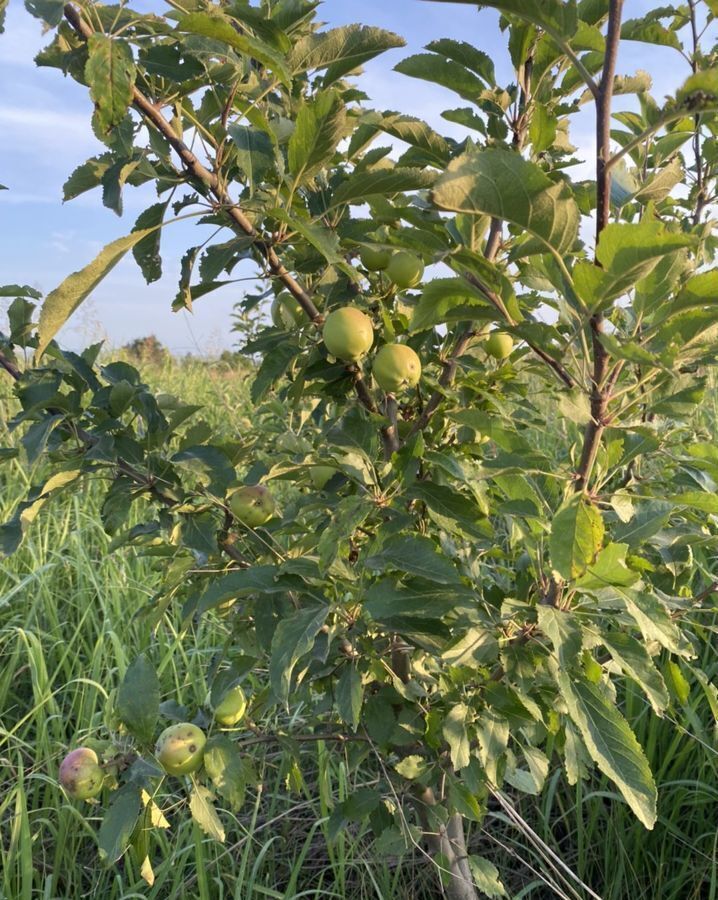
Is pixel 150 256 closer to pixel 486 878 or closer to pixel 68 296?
pixel 68 296

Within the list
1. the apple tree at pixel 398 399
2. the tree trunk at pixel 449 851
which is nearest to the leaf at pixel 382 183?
the apple tree at pixel 398 399

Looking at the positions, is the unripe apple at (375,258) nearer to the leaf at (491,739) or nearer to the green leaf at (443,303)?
the green leaf at (443,303)

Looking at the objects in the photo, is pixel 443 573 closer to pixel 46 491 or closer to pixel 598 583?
pixel 598 583

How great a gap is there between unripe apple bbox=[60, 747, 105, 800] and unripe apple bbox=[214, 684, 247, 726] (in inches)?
6.9

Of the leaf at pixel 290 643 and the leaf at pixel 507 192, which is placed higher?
the leaf at pixel 507 192

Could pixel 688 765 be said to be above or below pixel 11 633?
below

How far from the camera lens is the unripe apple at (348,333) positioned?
901 millimetres

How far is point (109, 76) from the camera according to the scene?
2.42ft

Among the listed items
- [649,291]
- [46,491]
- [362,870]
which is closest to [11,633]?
[362,870]

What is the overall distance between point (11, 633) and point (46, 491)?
1713mm

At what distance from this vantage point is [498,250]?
1.01 m

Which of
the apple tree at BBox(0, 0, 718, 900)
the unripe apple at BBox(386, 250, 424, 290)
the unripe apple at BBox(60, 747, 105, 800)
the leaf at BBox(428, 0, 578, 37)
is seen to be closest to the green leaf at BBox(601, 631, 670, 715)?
the apple tree at BBox(0, 0, 718, 900)

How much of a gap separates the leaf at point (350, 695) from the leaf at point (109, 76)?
688 mm

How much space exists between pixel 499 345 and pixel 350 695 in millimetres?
490
